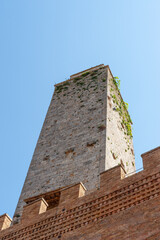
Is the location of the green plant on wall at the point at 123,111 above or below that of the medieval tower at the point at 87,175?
above

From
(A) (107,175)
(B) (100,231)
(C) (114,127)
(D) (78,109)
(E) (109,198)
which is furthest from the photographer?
(D) (78,109)

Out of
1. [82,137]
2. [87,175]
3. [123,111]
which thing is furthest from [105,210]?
[123,111]

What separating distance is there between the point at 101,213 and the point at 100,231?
1.66 ft

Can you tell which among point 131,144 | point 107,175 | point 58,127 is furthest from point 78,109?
point 107,175

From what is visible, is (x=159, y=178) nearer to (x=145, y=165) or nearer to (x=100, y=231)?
(x=145, y=165)

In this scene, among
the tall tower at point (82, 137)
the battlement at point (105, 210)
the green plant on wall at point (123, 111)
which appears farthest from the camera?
the green plant on wall at point (123, 111)

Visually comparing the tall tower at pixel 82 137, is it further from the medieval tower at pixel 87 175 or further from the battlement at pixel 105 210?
the battlement at pixel 105 210

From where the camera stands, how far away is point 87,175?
11.5 metres

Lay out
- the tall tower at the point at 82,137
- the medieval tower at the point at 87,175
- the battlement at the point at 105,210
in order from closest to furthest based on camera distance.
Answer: the battlement at the point at 105,210, the medieval tower at the point at 87,175, the tall tower at the point at 82,137

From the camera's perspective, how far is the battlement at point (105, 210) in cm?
727

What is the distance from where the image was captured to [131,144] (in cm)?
1609

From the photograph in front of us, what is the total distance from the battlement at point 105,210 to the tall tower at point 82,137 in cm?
195

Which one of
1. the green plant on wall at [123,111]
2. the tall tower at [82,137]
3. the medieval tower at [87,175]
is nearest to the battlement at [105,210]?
the medieval tower at [87,175]

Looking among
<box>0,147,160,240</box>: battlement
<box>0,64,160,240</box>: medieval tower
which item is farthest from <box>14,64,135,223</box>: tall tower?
<box>0,147,160,240</box>: battlement
